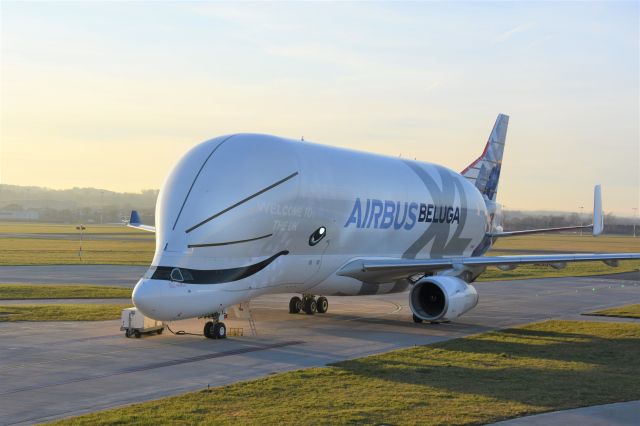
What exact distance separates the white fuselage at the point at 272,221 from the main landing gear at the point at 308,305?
2.45 metres

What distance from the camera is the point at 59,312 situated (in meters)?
30.9

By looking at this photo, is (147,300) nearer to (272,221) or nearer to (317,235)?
(272,221)

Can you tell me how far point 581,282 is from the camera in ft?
180

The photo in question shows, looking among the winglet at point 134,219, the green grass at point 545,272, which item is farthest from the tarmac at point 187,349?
the green grass at point 545,272

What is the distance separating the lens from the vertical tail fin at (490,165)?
42.8m

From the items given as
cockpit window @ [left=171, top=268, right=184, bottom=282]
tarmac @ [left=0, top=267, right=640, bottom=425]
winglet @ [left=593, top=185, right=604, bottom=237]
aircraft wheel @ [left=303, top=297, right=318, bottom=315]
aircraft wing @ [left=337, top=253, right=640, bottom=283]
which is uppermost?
winglet @ [left=593, top=185, right=604, bottom=237]

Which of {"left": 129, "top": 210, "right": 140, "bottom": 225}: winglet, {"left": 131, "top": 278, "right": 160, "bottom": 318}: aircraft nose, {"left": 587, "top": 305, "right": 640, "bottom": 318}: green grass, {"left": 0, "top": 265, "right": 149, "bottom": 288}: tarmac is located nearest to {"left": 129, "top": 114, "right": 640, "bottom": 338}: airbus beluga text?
{"left": 131, "top": 278, "right": 160, "bottom": 318}: aircraft nose

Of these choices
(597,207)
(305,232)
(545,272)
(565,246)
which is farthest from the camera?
(565,246)

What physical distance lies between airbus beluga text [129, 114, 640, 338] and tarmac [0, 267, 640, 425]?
1.18 meters

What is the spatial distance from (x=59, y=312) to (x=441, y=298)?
1401cm

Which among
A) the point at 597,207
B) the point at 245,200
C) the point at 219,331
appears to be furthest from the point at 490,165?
the point at 219,331

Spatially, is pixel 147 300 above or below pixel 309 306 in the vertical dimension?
above

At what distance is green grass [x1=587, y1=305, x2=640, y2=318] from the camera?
3431cm

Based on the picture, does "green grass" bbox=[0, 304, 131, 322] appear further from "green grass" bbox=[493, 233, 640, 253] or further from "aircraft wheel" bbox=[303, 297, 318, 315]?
"green grass" bbox=[493, 233, 640, 253]
